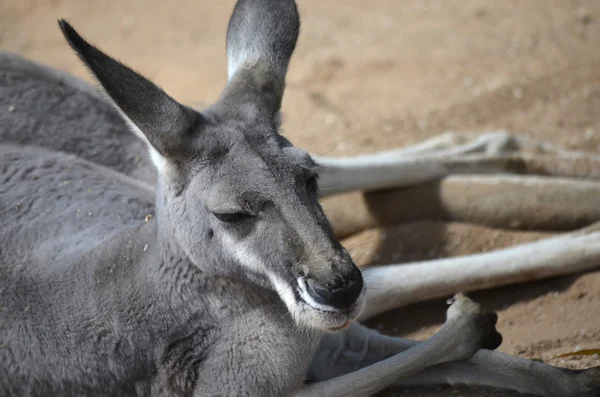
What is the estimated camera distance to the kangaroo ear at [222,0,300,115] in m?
3.06

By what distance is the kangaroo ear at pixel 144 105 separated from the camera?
8.55ft

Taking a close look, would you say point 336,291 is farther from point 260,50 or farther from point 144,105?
point 260,50

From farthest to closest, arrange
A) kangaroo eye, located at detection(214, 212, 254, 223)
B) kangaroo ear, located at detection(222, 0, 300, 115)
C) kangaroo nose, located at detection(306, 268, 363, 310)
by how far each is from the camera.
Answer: kangaroo ear, located at detection(222, 0, 300, 115), kangaroo eye, located at detection(214, 212, 254, 223), kangaroo nose, located at detection(306, 268, 363, 310)

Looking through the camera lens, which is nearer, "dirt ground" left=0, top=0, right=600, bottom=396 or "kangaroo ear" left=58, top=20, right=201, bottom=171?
"kangaroo ear" left=58, top=20, right=201, bottom=171

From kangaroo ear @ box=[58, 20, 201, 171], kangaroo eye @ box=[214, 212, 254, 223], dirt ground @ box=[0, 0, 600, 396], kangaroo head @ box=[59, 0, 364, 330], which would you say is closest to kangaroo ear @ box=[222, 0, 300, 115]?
kangaroo head @ box=[59, 0, 364, 330]

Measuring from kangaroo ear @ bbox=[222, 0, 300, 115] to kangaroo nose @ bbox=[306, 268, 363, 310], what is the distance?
744 millimetres

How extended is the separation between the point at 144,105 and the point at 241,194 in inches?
17.0

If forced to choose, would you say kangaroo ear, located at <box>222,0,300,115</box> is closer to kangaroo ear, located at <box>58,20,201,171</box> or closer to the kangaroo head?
the kangaroo head

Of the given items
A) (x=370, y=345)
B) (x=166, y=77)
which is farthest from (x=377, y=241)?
(x=166, y=77)

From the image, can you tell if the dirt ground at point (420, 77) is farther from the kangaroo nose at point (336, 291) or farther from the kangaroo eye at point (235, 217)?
the kangaroo eye at point (235, 217)

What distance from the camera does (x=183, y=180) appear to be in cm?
287

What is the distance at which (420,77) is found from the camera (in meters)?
6.39

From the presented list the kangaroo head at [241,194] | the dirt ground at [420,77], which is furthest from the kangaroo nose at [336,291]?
the dirt ground at [420,77]

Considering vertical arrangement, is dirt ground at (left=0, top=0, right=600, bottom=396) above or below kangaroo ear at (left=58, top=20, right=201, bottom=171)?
above
